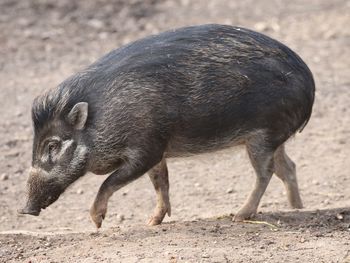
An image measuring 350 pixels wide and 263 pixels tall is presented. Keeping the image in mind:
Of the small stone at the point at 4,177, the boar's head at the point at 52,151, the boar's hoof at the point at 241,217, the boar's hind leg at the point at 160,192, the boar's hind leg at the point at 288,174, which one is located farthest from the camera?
the small stone at the point at 4,177

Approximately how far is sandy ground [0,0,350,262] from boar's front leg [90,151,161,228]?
0.73 feet

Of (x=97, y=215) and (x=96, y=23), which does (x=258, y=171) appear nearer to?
(x=97, y=215)

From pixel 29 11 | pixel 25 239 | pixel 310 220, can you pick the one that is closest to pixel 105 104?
pixel 25 239

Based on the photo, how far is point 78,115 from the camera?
22.2 ft

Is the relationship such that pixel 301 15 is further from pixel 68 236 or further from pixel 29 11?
pixel 68 236

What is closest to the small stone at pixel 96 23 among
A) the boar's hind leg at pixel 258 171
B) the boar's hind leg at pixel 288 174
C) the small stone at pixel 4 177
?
the small stone at pixel 4 177

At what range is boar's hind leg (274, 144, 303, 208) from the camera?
26.3 ft

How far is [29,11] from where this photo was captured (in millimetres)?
14500

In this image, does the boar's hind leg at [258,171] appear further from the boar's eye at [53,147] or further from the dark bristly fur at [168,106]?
the boar's eye at [53,147]

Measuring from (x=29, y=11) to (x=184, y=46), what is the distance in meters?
7.90

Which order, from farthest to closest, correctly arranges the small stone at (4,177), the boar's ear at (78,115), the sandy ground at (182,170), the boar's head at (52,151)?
the small stone at (4,177) < the boar's head at (52,151) < the boar's ear at (78,115) < the sandy ground at (182,170)

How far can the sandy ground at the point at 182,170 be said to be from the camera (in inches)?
255

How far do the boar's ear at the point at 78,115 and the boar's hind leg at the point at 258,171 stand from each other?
4.35 feet

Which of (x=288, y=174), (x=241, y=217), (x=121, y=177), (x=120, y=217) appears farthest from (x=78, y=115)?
(x=288, y=174)
